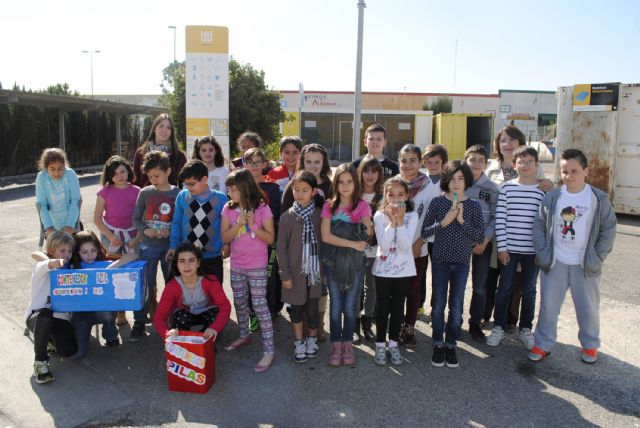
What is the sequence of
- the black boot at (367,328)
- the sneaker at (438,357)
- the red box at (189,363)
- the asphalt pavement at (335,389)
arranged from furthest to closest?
1. the black boot at (367,328)
2. the sneaker at (438,357)
3. the red box at (189,363)
4. the asphalt pavement at (335,389)

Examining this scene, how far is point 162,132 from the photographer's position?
5.35 metres

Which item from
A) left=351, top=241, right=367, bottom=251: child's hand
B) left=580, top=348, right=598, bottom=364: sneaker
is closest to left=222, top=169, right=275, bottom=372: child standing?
left=351, top=241, right=367, bottom=251: child's hand

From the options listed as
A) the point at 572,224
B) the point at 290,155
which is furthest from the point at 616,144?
the point at 290,155

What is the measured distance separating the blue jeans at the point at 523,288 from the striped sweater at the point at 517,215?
11cm

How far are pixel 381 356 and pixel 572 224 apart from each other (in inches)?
72.0

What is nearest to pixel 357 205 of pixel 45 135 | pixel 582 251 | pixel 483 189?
pixel 483 189

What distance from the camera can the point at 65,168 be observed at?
17.2ft

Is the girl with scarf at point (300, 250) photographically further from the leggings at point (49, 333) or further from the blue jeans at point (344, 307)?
the leggings at point (49, 333)

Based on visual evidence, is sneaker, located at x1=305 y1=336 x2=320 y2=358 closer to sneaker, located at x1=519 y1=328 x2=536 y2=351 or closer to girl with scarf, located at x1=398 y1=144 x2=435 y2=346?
girl with scarf, located at x1=398 y1=144 x2=435 y2=346

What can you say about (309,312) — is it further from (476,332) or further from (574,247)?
(574,247)

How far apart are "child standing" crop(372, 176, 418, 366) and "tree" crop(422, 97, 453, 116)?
131 ft

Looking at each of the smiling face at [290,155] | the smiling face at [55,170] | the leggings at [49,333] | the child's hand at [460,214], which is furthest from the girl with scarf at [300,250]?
the smiling face at [55,170]

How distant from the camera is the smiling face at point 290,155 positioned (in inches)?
201

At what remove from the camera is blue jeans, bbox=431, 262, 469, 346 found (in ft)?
13.6
